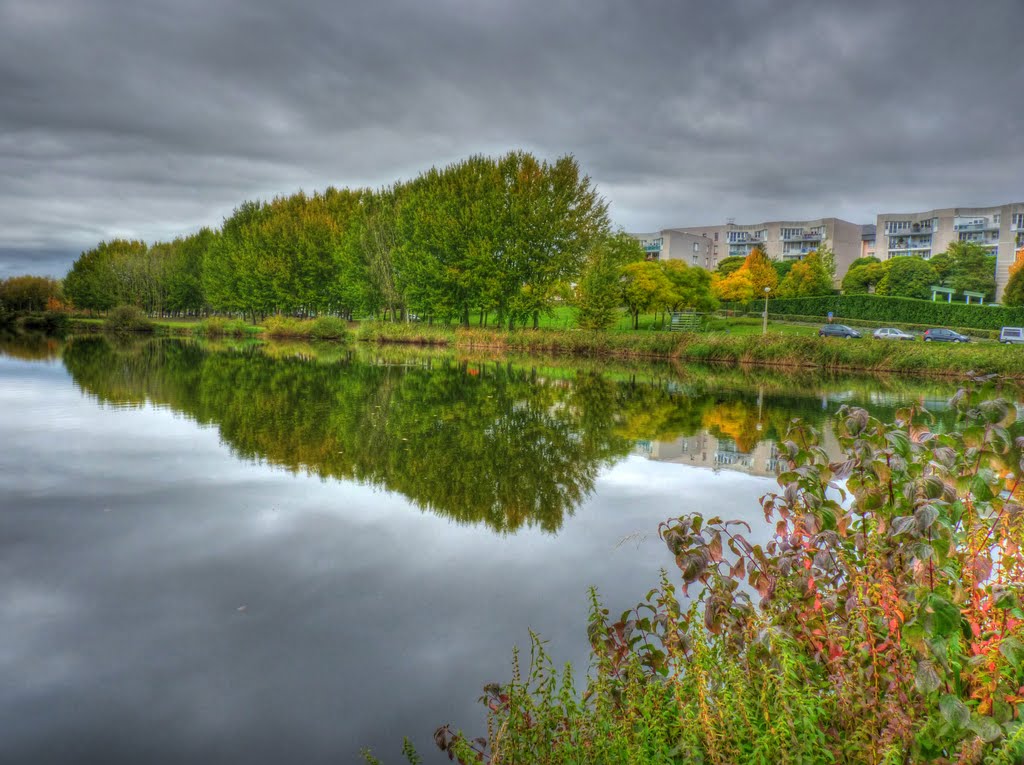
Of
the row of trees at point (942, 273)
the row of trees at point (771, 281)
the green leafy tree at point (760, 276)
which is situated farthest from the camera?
the row of trees at point (942, 273)

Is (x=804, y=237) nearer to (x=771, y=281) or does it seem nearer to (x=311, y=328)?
(x=771, y=281)

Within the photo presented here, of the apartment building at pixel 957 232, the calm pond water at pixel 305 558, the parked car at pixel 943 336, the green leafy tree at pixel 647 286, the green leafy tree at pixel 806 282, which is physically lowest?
the calm pond water at pixel 305 558

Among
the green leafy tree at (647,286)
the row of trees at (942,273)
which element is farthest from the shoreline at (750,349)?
the row of trees at (942,273)

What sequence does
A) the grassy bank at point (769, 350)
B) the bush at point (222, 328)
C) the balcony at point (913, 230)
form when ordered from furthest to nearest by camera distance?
the balcony at point (913, 230) → the bush at point (222, 328) → the grassy bank at point (769, 350)

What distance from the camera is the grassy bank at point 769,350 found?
33.8m

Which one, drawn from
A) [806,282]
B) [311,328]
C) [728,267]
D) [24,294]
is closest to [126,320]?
[311,328]

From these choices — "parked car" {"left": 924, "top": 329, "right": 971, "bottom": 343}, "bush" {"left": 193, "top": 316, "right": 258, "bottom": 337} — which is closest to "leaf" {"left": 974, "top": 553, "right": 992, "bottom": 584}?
"parked car" {"left": 924, "top": 329, "right": 971, "bottom": 343}

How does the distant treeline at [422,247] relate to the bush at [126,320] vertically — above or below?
above

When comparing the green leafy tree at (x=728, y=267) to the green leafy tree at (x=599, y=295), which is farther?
the green leafy tree at (x=728, y=267)

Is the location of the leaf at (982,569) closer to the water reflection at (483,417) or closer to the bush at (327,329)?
the water reflection at (483,417)

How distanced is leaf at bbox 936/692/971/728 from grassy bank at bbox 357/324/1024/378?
32.1 meters

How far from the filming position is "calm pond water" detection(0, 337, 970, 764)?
4043 millimetres

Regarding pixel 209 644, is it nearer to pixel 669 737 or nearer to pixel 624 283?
pixel 669 737

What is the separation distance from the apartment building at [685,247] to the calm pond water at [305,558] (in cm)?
11678
